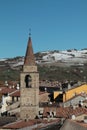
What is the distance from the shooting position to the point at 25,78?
2063 inches

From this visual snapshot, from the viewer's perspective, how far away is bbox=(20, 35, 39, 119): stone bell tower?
5209cm

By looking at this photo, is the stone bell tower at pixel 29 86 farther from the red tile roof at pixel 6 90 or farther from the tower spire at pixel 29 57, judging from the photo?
the red tile roof at pixel 6 90

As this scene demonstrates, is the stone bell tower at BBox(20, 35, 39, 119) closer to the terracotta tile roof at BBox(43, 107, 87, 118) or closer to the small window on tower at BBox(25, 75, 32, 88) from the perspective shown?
the small window on tower at BBox(25, 75, 32, 88)

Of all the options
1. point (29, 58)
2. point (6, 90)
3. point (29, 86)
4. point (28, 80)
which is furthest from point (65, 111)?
point (6, 90)

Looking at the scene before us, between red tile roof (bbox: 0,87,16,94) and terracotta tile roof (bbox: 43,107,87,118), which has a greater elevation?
red tile roof (bbox: 0,87,16,94)

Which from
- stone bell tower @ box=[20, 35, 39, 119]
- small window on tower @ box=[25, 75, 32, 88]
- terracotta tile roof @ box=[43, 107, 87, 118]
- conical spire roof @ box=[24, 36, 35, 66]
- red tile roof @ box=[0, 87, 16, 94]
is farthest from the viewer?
red tile roof @ box=[0, 87, 16, 94]

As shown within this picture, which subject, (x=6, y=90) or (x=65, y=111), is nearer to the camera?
(x=65, y=111)

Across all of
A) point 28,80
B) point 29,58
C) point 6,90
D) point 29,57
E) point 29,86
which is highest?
point 6,90

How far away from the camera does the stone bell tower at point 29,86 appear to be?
52094 mm

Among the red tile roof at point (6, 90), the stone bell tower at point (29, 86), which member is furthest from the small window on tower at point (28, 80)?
the red tile roof at point (6, 90)

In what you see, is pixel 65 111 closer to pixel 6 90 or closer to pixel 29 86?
pixel 29 86

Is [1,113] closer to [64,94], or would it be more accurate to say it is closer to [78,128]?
[64,94]

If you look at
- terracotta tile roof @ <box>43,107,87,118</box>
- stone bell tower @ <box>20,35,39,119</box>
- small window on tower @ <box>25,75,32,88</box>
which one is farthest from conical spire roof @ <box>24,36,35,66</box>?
terracotta tile roof @ <box>43,107,87,118</box>

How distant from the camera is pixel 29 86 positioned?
173ft
